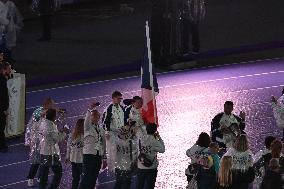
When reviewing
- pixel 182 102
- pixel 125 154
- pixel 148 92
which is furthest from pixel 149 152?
pixel 182 102

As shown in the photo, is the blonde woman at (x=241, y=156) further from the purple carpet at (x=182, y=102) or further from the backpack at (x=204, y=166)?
the purple carpet at (x=182, y=102)

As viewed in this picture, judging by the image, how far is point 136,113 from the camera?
19.1m

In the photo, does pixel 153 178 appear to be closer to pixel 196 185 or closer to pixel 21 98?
pixel 196 185

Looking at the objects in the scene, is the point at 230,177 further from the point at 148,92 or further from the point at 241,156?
the point at 148,92

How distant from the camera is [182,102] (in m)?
25.2

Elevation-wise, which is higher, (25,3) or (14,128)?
(25,3)

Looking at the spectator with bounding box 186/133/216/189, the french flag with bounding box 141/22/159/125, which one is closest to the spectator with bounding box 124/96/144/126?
the french flag with bounding box 141/22/159/125

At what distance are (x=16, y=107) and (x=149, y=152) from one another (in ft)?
19.0

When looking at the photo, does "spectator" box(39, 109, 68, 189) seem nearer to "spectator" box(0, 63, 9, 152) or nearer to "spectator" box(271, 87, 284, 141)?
"spectator" box(0, 63, 9, 152)

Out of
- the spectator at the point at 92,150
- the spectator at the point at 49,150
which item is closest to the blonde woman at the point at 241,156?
the spectator at the point at 92,150

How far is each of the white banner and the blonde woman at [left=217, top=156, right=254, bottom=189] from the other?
272 inches

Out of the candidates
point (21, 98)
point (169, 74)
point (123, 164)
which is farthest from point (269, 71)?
point (123, 164)

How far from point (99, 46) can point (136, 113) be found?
12.7 m

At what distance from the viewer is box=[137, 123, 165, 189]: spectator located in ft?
57.0
